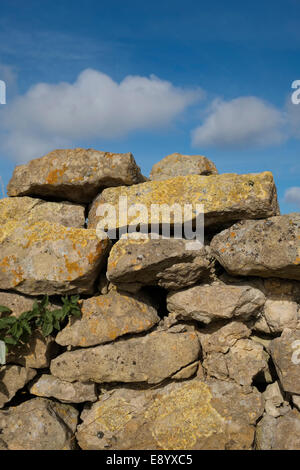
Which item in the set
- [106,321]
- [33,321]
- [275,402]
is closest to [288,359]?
[275,402]

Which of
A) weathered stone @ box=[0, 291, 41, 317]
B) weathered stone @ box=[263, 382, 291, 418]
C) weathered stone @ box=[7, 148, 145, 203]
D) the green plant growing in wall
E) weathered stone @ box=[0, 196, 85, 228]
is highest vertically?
weathered stone @ box=[7, 148, 145, 203]

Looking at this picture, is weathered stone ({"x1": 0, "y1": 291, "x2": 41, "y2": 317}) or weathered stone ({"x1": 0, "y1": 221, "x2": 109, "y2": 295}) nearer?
weathered stone ({"x1": 0, "y1": 221, "x2": 109, "y2": 295})

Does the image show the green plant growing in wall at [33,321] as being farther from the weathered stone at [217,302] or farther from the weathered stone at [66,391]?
the weathered stone at [217,302]

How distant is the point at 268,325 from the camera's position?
558cm

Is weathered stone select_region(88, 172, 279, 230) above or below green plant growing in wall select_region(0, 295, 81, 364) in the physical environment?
above

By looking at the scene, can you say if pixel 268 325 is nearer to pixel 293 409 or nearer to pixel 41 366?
pixel 293 409

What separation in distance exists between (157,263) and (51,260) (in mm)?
1573

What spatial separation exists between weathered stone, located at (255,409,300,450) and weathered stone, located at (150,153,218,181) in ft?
13.2

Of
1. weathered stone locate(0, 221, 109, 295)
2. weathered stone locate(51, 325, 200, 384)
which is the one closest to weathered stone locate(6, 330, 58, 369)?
weathered stone locate(51, 325, 200, 384)

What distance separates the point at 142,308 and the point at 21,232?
2.22 m

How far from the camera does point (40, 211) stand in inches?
249

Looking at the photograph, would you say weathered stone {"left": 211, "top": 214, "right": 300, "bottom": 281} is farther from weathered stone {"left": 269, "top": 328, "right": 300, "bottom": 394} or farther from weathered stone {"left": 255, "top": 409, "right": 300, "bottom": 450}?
weathered stone {"left": 255, "top": 409, "right": 300, "bottom": 450}

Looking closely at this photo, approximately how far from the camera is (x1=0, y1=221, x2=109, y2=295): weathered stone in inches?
213

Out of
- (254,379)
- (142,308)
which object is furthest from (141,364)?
(254,379)
